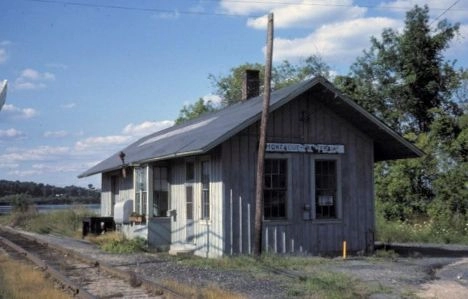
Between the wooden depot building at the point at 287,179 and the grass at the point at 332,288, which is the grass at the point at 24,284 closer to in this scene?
the grass at the point at 332,288

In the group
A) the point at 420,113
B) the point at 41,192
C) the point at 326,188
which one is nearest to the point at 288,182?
the point at 326,188

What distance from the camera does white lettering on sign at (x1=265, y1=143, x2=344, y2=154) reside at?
1680 centimetres

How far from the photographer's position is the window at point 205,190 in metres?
17.0

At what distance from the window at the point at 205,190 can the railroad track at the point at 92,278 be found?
11.4ft

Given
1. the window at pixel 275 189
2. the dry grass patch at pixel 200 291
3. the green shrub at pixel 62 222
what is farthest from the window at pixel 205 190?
the green shrub at pixel 62 222

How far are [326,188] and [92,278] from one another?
774 cm

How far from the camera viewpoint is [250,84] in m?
22.3

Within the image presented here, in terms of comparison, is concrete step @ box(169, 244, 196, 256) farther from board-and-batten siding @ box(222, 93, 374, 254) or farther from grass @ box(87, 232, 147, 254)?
board-and-batten siding @ box(222, 93, 374, 254)

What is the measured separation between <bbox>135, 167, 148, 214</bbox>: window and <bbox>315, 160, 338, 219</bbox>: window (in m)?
5.72

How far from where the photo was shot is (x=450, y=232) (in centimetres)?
2297

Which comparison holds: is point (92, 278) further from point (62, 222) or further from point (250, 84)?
point (62, 222)

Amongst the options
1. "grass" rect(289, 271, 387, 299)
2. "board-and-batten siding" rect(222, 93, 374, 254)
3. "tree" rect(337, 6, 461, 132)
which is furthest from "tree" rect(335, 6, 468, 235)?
"grass" rect(289, 271, 387, 299)

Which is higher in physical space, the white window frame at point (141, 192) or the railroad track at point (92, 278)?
the white window frame at point (141, 192)

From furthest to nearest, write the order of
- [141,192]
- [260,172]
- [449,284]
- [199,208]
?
[141,192] → [199,208] → [260,172] → [449,284]
